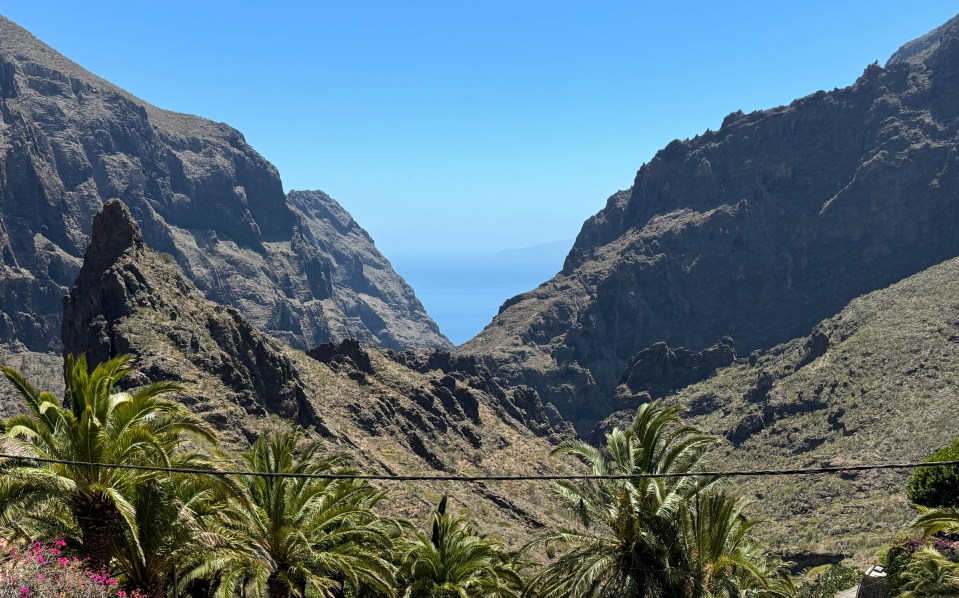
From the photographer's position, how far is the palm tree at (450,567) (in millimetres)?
27781

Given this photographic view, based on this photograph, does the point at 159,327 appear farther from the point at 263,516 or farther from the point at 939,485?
the point at 939,485

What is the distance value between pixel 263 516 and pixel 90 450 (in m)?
5.46

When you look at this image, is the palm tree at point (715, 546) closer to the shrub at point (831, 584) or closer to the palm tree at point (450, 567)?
the palm tree at point (450, 567)

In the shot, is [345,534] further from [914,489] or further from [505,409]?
[505,409]

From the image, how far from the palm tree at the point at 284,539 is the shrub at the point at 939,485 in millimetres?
34304

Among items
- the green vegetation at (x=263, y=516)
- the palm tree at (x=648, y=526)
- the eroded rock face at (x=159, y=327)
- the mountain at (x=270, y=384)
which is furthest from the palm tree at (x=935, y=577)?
the eroded rock face at (x=159, y=327)

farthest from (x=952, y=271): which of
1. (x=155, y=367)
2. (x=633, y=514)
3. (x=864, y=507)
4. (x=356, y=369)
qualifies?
(x=633, y=514)

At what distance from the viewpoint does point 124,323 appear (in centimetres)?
8294

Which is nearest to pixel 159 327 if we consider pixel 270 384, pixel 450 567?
pixel 270 384

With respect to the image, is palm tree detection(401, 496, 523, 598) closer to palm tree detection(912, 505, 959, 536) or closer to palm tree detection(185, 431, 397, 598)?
palm tree detection(185, 431, 397, 598)

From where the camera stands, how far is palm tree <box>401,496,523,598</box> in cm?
2778

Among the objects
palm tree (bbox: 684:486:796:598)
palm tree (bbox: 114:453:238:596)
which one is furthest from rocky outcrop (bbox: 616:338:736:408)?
palm tree (bbox: 114:453:238:596)

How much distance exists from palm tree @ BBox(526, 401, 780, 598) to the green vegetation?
0.15ft

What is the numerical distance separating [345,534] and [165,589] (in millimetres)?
5373
